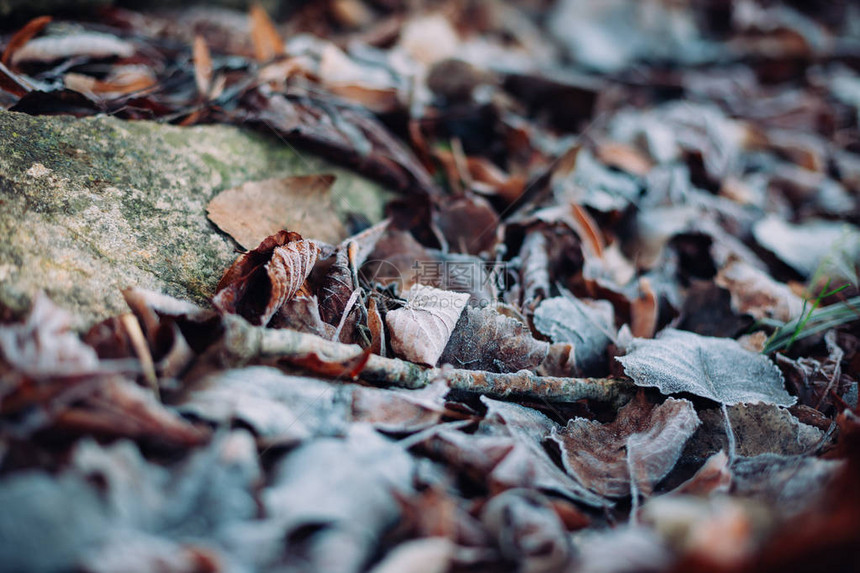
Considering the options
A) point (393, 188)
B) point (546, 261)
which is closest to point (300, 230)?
point (393, 188)

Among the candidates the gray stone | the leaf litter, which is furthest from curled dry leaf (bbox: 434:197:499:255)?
the gray stone

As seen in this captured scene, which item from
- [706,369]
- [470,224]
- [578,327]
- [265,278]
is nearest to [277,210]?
[265,278]

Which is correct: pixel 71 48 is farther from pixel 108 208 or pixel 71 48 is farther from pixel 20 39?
pixel 108 208

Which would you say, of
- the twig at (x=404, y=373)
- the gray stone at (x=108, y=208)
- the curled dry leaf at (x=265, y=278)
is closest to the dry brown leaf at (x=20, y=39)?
the gray stone at (x=108, y=208)

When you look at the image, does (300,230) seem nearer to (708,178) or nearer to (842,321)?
(842,321)

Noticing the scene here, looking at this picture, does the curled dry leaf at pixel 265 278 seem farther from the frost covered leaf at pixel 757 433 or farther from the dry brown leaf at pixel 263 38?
the dry brown leaf at pixel 263 38

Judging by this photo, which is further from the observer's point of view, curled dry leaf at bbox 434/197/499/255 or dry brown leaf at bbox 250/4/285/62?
dry brown leaf at bbox 250/4/285/62

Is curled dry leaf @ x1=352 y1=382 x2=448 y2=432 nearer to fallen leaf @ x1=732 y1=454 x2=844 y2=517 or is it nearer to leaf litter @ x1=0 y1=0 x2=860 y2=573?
leaf litter @ x1=0 y1=0 x2=860 y2=573
